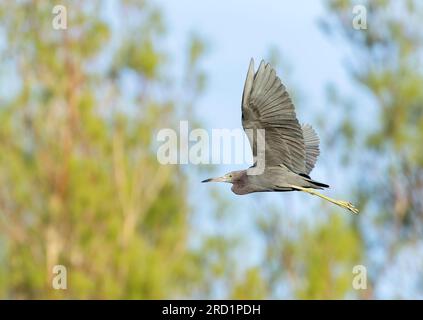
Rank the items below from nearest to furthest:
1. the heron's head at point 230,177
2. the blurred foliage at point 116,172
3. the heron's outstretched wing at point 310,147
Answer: the heron's head at point 230,177 < the heron's outstretched wing at point 310,147 < the blurred foliage at point 116,172

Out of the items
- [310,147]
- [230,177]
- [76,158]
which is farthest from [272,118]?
[76,158]

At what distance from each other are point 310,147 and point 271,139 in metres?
0.66

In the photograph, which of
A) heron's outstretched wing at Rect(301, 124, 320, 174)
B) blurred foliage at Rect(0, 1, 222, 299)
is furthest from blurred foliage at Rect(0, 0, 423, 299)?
heron's outstretched wing at Rect(301, 124, 320, 174)

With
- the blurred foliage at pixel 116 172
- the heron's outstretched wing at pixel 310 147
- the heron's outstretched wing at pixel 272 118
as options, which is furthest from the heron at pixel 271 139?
the blurred foliage at pixel 116 172

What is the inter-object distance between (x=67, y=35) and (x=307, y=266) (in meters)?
5.92

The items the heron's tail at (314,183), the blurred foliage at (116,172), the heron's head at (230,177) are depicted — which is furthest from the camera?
the blurred foliage at (116,172)

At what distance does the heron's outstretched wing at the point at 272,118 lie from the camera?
5055mm

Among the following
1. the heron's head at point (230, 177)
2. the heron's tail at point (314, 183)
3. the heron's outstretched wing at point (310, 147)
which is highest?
the heron's outstretched wing at point (310, 147)

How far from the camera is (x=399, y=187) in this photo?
19.3 metres

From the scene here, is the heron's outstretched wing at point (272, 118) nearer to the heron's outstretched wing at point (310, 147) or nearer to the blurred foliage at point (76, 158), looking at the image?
the heron's outstretched wing at point (310, 147)

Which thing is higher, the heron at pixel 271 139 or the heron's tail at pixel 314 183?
the heron at pixel 271 139

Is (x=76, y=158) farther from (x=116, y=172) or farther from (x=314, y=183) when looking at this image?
(x=314, y=183)

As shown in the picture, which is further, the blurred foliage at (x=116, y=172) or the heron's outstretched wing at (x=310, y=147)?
the blurred foliage at (x=116, y=172)
